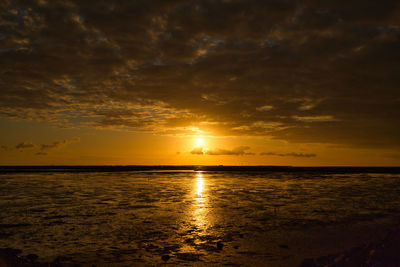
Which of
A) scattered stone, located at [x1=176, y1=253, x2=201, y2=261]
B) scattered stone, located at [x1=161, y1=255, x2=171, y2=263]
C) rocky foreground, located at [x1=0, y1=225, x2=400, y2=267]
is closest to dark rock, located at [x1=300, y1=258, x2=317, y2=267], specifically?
rocky foreground, located at [x1=0, y1=225, x2=400, y2=267]

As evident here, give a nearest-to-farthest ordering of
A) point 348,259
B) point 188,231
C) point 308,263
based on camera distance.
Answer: point 348,259 → point 308,263 → point 188,231

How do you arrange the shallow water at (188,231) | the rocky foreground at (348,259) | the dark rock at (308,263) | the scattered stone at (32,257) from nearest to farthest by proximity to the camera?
the rocky foreground at (348,259), the dark rock at (308,263), the scattered stone at (32,257), the shallow water at (188,231)

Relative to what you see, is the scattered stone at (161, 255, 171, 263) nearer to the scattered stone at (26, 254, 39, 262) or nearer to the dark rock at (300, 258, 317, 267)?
the scattered stone at (26, 254, 39, 262)

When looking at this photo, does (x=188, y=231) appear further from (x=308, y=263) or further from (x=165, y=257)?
(x=308, y=263)

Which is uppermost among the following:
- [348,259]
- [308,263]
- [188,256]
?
[348,259]

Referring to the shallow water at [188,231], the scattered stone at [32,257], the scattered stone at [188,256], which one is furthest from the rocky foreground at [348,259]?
the scattered stone at [188,256]

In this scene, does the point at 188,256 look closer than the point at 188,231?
Yes

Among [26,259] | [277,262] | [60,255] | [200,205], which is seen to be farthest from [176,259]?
[200,205]

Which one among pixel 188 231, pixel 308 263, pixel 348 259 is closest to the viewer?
pixel 348 259

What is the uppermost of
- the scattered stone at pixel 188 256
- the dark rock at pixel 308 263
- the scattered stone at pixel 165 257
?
the dark rock at pixel 308 263

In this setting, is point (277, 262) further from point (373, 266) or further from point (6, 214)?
point (6, 214)

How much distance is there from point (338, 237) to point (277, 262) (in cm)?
565

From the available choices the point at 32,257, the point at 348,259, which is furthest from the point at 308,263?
the point at 32,257

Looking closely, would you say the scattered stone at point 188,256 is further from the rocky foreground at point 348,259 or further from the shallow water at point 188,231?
the rocky foreground at point 348,259
